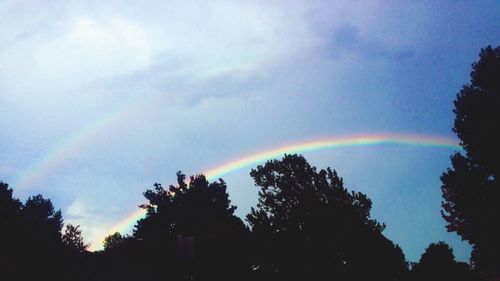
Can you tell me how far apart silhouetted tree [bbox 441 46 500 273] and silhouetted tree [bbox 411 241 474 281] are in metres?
9.14

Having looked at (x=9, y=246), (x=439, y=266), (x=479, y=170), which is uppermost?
(x=479, y=170)

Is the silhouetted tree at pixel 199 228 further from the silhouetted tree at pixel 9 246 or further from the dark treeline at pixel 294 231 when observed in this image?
the silhouetted tree at pixel 9 246

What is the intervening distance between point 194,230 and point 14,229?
1967cm

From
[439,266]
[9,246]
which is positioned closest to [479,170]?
[439,266]

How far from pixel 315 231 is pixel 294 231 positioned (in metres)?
1.70

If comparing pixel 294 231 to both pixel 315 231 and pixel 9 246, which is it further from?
pixel 9 246

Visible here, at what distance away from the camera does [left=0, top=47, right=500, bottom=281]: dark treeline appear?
20484mm

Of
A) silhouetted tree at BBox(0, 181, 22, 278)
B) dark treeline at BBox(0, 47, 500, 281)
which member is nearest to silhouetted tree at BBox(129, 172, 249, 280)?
dark treeline at BBox(0, 47, 500, 281)

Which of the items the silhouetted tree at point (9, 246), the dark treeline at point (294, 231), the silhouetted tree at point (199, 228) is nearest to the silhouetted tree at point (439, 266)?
the dark treeline at point (294, 231)

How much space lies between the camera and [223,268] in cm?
3341

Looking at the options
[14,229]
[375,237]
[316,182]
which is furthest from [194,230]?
[14,229]

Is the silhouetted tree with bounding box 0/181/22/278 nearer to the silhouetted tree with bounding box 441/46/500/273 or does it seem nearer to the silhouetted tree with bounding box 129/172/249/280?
the silhouetted tree with bounding box 129/172/249/280

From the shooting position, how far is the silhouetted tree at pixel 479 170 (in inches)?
795

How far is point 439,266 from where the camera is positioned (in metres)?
30.8
